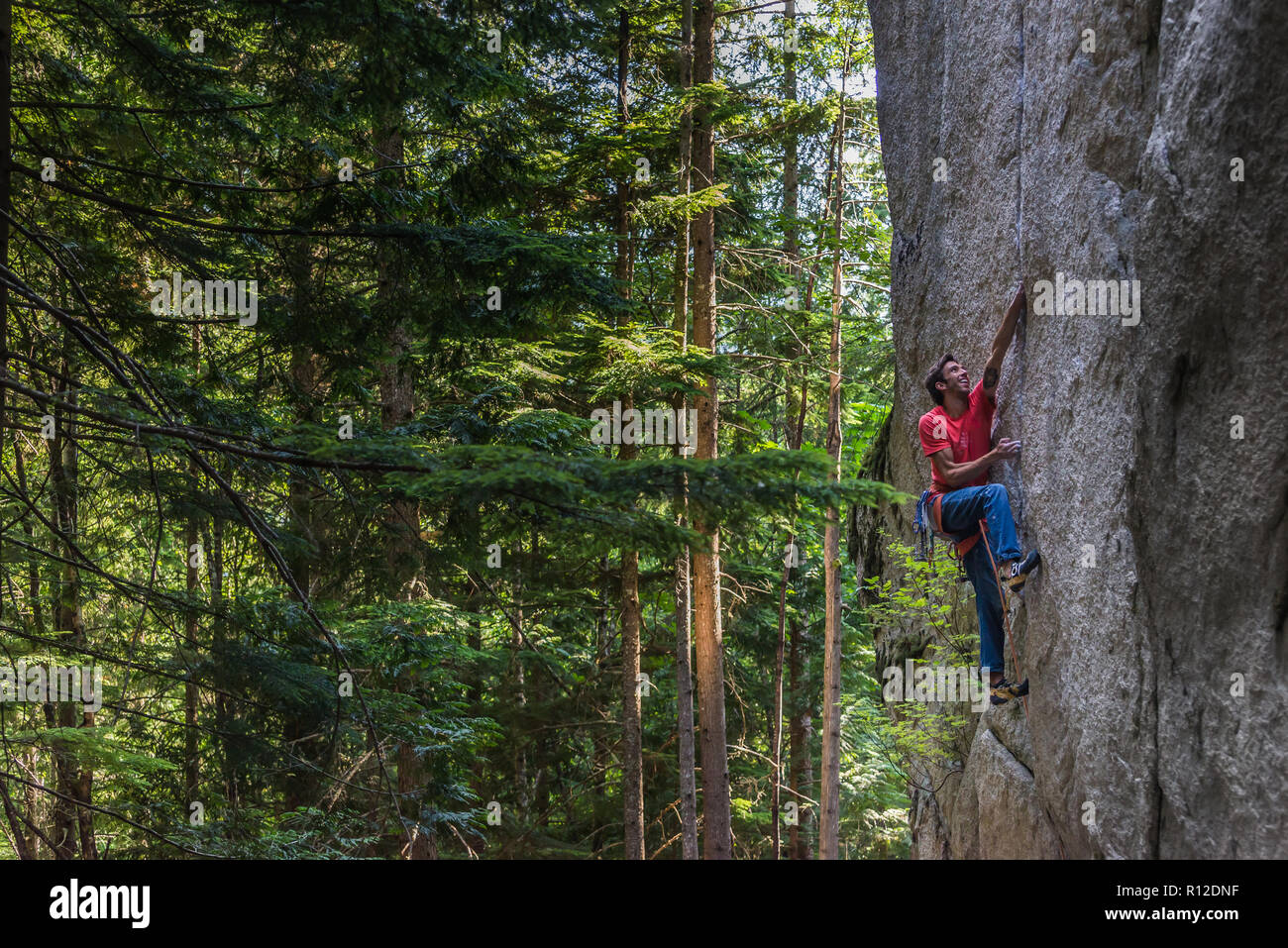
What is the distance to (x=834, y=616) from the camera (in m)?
13.0

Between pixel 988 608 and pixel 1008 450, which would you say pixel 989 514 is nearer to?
pixel 1008 450

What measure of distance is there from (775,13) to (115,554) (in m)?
12.8

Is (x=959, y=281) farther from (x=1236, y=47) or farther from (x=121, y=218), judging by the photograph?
(x=121, y=218)

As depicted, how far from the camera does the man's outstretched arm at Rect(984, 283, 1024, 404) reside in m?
6.10

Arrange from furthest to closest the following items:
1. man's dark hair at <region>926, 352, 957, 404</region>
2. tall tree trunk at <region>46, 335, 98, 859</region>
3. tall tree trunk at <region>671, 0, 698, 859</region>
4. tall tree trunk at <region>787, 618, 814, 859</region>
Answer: tall tree trunk at <region>787, 618, 814, 859</region>
tall tree trunk at <region>671, 0, 698, 859</region>
tall tree trunk at <region>46, 335, 98, 859</region>
man's dark hair at <region>926, 352, 957, 404</region>

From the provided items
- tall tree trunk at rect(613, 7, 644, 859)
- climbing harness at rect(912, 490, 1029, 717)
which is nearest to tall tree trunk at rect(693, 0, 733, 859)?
Result: tall tree trunk at rect(613, 7, 644, 859)

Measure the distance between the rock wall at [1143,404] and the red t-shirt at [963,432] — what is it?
0.50 ft

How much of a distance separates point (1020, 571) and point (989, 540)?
0.33 meters

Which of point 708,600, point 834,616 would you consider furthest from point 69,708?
point 834,616

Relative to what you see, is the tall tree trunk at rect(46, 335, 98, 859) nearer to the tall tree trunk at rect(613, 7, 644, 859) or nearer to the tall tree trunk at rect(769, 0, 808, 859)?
the tall tree trunk at rect(613, 7, 644, 859)

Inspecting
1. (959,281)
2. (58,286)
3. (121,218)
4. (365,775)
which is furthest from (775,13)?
Result: (365,775)

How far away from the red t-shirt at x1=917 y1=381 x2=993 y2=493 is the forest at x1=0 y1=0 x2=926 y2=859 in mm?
1220

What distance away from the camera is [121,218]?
26.4ft
